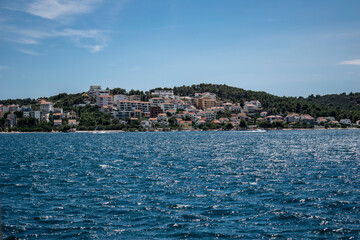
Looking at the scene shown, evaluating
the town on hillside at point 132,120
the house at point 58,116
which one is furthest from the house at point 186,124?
the house at point 58,116

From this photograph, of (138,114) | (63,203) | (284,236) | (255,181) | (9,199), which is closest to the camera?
(284,236)

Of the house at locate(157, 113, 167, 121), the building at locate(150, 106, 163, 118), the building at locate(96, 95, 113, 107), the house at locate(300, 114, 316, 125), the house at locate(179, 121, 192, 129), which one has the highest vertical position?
the building at locate(96, 95, 113, 107)

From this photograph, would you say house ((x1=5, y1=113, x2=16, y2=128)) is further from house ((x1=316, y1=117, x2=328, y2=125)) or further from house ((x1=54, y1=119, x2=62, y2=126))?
house ((x1=316, y1=117, x2=328, y2=125))

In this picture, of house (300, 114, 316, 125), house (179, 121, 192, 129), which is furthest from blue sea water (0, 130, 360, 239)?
house (300, 114, 316, 125)

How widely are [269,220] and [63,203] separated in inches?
471

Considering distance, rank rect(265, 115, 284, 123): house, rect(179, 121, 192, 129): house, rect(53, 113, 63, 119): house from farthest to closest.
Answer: rect(265, 115, 284, 123): house < rect(53, 113, 63, 119): house < rect(179, 121, 192, 129): house

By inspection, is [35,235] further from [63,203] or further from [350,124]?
[350,124]

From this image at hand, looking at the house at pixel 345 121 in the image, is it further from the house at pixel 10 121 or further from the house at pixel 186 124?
the house at pixel 10 121

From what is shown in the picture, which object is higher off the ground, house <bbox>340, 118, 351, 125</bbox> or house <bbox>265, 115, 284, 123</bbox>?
house <bbox>265, 115, 284, 123</bbox>

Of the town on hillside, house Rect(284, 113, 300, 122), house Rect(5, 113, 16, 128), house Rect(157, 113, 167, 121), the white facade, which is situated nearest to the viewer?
the town on hillside

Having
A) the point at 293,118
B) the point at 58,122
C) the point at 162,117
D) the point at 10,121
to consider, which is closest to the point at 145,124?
the point at 162,117

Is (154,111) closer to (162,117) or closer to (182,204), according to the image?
(162,117)

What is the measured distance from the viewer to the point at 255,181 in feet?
87.7

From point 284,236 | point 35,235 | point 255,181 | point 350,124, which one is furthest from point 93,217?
point 350,124
